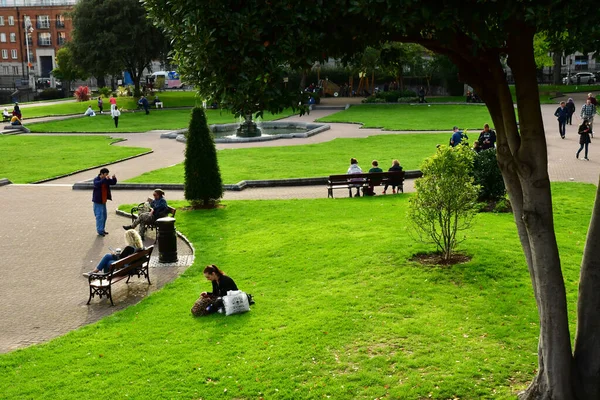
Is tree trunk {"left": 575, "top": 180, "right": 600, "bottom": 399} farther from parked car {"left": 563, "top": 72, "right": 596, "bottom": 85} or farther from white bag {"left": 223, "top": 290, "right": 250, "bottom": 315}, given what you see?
parked car {"left": 563, "top": 72, "right": 596, "bottom": 85}

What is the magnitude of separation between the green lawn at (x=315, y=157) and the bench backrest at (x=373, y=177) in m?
3.48

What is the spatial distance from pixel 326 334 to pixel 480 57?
4.33 metres

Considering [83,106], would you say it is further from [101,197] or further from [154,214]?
[154,214]

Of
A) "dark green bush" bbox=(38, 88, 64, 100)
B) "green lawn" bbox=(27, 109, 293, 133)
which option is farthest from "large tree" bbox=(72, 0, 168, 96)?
"dark green bush" bbox=(38, 88, 64, 100)

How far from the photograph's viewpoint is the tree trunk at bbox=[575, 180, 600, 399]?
23.7ft

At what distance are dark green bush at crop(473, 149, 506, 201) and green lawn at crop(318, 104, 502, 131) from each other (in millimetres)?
18221

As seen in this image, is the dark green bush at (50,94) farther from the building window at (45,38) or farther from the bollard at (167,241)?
the bollard at (167,241)

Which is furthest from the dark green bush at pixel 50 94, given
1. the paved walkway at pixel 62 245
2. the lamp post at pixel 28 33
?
the paved walkway at pixel 62 245

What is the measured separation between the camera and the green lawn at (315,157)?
2422 cm

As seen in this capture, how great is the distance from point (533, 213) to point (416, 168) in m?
16.4

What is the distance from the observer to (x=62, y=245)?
16.6 metres

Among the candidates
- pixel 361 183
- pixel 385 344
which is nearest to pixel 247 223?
pixel 361 183

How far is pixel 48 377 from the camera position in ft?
30.7

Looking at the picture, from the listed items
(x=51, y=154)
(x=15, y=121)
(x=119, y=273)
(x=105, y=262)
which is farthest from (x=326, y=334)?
(x=15, y=121)
